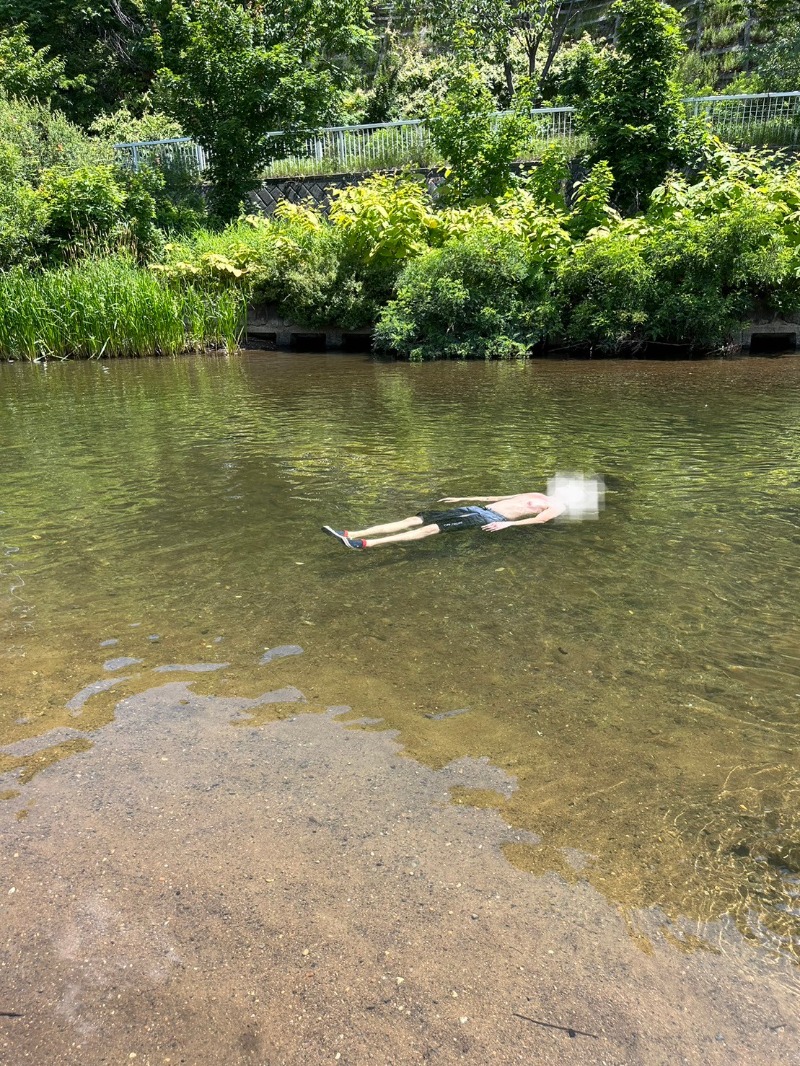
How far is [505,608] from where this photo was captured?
13.3 ft

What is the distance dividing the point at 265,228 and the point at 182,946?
1702cm

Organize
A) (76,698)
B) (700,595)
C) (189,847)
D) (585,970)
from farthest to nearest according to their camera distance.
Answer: (700,595), (76,698), (189,847), (585,970)

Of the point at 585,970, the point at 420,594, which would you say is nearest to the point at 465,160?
the point at 420,594

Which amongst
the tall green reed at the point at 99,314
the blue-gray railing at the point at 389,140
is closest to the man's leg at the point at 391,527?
the tall green reed at the point at 99,314

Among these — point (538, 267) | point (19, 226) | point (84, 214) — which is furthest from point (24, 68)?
point (538, 267)

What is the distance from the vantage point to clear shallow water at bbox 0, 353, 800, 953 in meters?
2.59

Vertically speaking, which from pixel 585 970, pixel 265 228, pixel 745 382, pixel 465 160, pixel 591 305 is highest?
pixel 465 160

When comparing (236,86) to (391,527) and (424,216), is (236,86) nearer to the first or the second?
(424,216)

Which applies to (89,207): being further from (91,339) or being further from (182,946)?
(182,946)

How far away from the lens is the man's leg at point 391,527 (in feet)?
16.3

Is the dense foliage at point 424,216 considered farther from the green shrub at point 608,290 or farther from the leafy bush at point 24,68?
the leafy bush at point 24,68

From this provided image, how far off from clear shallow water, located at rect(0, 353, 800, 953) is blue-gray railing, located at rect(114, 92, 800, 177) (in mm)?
14149

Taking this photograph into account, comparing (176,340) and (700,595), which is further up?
(176,340)

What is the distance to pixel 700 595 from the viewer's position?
13.6ft
